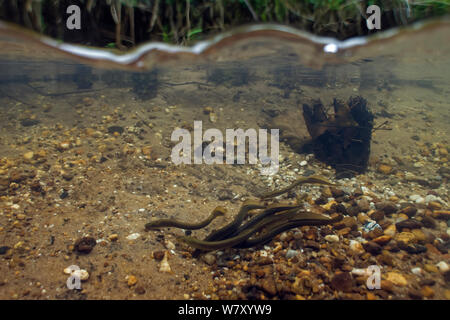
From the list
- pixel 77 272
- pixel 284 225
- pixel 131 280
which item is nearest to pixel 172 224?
pixel 131 280

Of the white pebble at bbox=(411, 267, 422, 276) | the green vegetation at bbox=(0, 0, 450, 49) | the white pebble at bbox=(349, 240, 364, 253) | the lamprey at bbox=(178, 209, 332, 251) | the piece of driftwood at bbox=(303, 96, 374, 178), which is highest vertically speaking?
the green vegetation at bbox=(0, 0, 450, 49)

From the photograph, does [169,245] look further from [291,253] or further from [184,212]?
[291,253]

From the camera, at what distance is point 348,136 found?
6918 mm

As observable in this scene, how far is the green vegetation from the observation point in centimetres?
438

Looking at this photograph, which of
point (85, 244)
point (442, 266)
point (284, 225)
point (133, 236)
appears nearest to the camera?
point (442, 266)

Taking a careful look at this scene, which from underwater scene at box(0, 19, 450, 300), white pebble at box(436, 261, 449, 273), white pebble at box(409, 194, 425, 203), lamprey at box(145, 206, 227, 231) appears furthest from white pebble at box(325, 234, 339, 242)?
white pebble at box(409, 194, 425, 203)

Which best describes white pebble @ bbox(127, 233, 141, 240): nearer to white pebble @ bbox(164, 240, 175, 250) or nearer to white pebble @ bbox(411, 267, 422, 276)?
white pebble @ bbox(164, 240, 175, 250)

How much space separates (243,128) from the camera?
9492 millimetres

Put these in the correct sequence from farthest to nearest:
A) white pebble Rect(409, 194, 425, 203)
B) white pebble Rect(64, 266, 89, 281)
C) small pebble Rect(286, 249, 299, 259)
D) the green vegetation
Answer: white pebble Rect(409, 194, 425, 203) → the green vegetation → small pebble Rect(286, 249, 299, 259) → white pebble Rect(64, 266, 89, 281)

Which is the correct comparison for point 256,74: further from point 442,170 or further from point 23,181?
point 23,181

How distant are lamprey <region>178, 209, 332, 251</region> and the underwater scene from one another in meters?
0.03

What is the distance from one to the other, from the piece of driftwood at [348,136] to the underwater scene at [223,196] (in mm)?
41

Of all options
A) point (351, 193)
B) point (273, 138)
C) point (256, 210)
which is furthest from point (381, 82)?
point (256, 210)

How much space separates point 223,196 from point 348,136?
4109 millimetres
